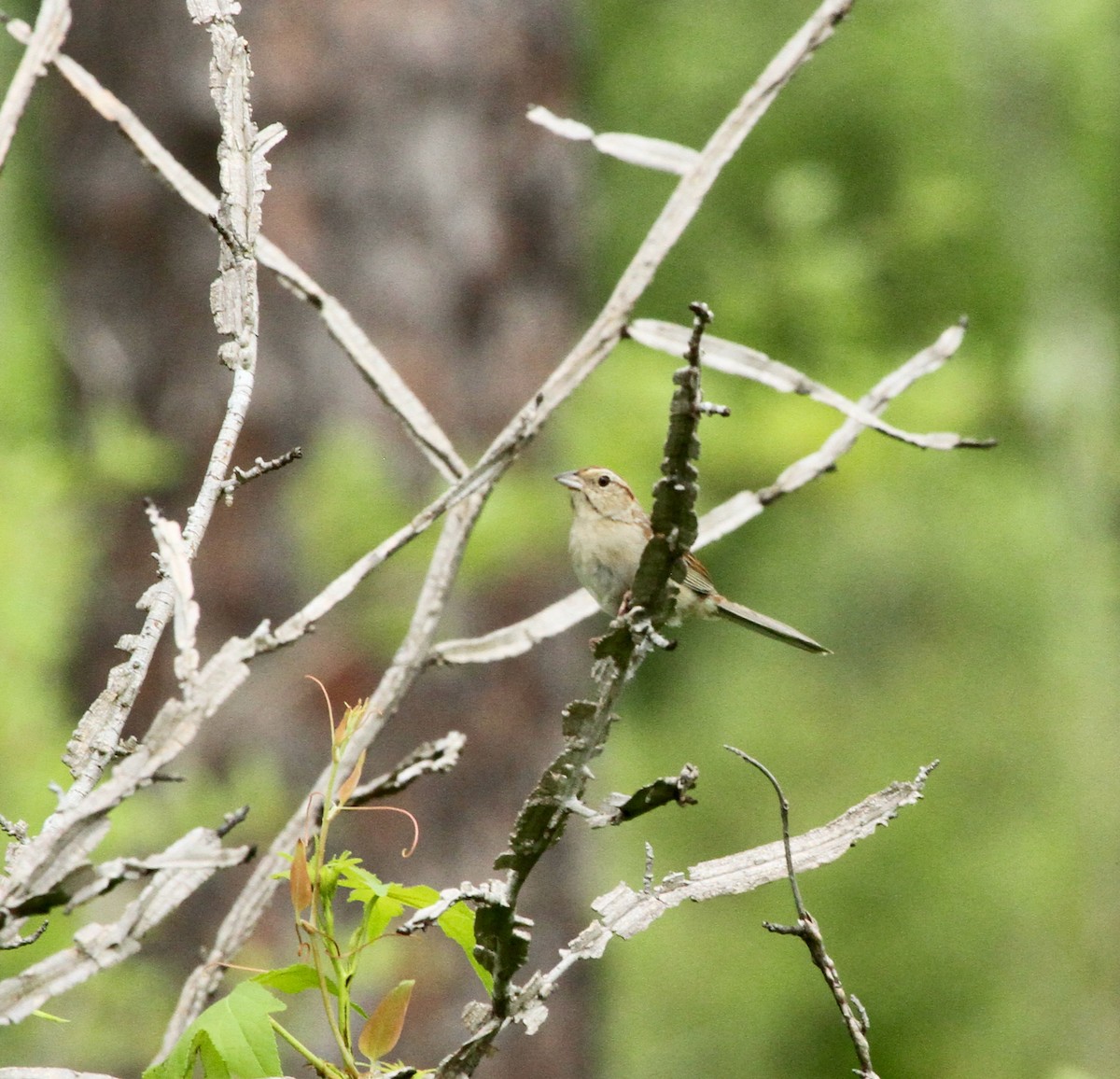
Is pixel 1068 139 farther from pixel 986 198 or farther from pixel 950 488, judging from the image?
pixel 950 488

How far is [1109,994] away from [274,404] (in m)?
8.29

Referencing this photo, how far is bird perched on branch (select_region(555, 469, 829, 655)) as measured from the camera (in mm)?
3395

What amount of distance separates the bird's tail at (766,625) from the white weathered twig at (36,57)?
4.74ft

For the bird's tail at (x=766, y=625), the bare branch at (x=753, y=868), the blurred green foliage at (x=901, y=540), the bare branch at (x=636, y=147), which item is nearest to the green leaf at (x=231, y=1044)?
the bare branch at (x=753, y=868)

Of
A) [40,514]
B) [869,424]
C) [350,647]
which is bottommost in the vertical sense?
[869,424]

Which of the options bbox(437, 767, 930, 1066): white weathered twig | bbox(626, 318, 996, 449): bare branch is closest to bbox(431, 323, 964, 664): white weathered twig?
bbox(626, 318, 996, 449): bare branch

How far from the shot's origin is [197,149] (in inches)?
207

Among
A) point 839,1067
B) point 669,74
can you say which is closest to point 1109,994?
point 839,1067

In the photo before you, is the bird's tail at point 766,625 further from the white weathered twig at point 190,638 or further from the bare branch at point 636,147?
the white weathered twig at point 190,638

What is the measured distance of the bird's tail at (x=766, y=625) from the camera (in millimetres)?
2412

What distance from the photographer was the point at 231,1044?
109 centimetres

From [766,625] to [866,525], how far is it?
914 centimetres

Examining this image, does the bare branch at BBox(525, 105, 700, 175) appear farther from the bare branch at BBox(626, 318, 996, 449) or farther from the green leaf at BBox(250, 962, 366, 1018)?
the green leaf at BBox(250, 962, 366, 1018)

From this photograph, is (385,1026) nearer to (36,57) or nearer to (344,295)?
(36,57)
